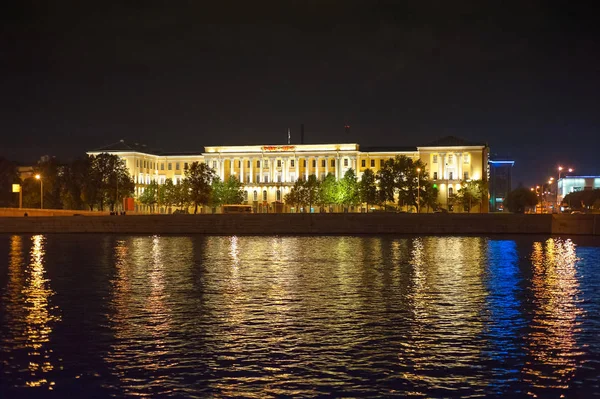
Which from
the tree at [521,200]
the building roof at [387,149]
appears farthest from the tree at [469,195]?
the building roof at [387,149]

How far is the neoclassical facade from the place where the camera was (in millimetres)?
150250

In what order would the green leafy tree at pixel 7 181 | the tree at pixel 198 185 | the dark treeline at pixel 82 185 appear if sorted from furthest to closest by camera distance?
1. the green leafy tree at pixel 7 181
2. the tree at pixel 198 185
3. the dark treeline at pixel 82 185

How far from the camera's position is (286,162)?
16250 centimetres

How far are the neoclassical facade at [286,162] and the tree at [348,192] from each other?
671 inches

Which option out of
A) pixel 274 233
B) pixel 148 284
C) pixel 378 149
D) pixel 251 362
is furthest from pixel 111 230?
pixel 378 149

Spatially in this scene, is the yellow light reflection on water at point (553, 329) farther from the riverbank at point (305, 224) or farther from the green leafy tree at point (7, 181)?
the green leafy tree at point (7, 181)

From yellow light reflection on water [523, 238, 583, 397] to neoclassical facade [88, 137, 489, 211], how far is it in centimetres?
11384

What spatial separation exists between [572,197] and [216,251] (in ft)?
441

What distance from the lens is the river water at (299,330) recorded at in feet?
48.3

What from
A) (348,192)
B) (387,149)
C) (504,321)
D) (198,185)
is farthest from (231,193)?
(504,321)

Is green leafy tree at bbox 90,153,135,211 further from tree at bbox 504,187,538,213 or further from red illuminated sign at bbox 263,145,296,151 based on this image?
tree at bbox 504,187,538,213

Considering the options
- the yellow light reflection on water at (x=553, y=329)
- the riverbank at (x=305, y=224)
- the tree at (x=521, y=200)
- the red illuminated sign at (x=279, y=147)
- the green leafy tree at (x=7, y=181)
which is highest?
the red illuminated sign at (x=279, y=147)

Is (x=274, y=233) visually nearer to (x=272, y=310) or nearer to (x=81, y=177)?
(x=81, y=177)

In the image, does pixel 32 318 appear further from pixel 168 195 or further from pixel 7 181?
pixel 7 181
